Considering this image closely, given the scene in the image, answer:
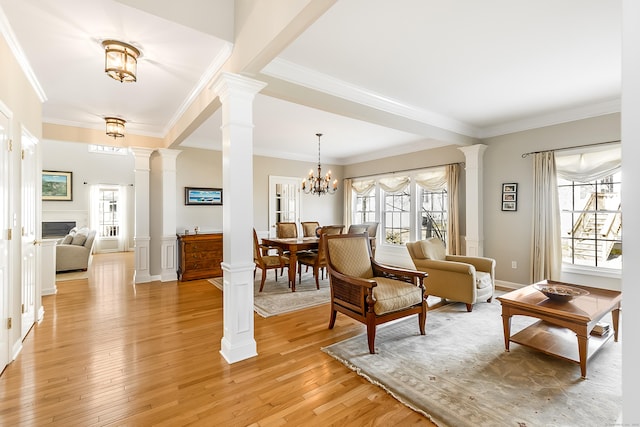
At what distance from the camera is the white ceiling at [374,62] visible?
2180 mm

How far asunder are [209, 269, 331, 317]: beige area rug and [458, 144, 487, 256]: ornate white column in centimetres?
260

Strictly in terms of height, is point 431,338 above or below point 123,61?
below

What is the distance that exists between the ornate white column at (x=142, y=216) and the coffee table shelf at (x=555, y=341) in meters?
5.52

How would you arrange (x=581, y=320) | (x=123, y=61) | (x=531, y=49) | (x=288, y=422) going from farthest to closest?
(x=531, y=49) < (x=123, y=61) < (x=581, y=320) < (x=288, y=422)

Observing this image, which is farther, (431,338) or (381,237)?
(381,237)

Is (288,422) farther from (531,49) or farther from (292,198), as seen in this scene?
(292,198)

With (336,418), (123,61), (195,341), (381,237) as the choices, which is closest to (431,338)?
(336,418)

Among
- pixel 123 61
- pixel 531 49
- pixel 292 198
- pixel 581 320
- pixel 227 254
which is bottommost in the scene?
→ pixel 581 320

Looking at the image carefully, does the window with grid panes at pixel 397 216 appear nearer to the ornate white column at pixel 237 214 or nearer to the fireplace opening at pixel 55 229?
the ornate white column at pixel 237 214

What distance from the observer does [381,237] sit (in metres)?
7.22

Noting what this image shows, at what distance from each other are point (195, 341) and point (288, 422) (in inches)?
58.4

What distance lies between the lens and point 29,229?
3055 mm

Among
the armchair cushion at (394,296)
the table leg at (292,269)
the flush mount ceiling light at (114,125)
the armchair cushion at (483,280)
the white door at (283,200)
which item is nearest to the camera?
the armchair cushion at (394,296)

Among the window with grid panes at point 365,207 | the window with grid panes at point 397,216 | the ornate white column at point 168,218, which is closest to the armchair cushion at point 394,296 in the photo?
the window with grid panes at point 397,216
